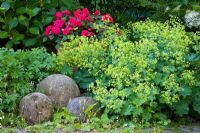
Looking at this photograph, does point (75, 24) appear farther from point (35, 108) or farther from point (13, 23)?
point (35, 108)

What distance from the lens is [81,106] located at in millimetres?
5965

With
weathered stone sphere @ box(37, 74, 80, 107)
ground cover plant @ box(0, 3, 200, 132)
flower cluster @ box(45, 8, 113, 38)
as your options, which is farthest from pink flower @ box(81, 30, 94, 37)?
weathered stone sphere @ box(37, 74, 80, 107)

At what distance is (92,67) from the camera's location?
6.38 metres

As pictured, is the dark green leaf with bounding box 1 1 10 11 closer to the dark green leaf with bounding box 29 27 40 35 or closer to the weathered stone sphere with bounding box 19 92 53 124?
the dark green leaf with bounding box 29 27 40 35

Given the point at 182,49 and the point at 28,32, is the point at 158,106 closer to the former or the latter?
the point at 182,49

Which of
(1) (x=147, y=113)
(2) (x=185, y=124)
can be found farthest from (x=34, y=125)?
(2) (x=185, y=124)

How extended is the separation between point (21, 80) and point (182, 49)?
209cm

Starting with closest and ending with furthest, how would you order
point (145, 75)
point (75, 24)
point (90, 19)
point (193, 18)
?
point (145, 75), point (193, 18), point (75, 24), point (90, 19)

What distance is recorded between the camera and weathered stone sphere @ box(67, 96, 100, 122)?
5.93 metres

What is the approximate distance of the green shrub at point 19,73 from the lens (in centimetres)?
598

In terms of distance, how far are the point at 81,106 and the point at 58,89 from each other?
44 cm

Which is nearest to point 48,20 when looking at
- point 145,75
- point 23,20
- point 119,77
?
point 23,20

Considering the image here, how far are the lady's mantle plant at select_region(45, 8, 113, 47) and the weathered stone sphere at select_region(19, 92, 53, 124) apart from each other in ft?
5.38

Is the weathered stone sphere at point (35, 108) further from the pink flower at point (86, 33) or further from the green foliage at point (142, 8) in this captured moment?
the green foliage at point (142, 8)
